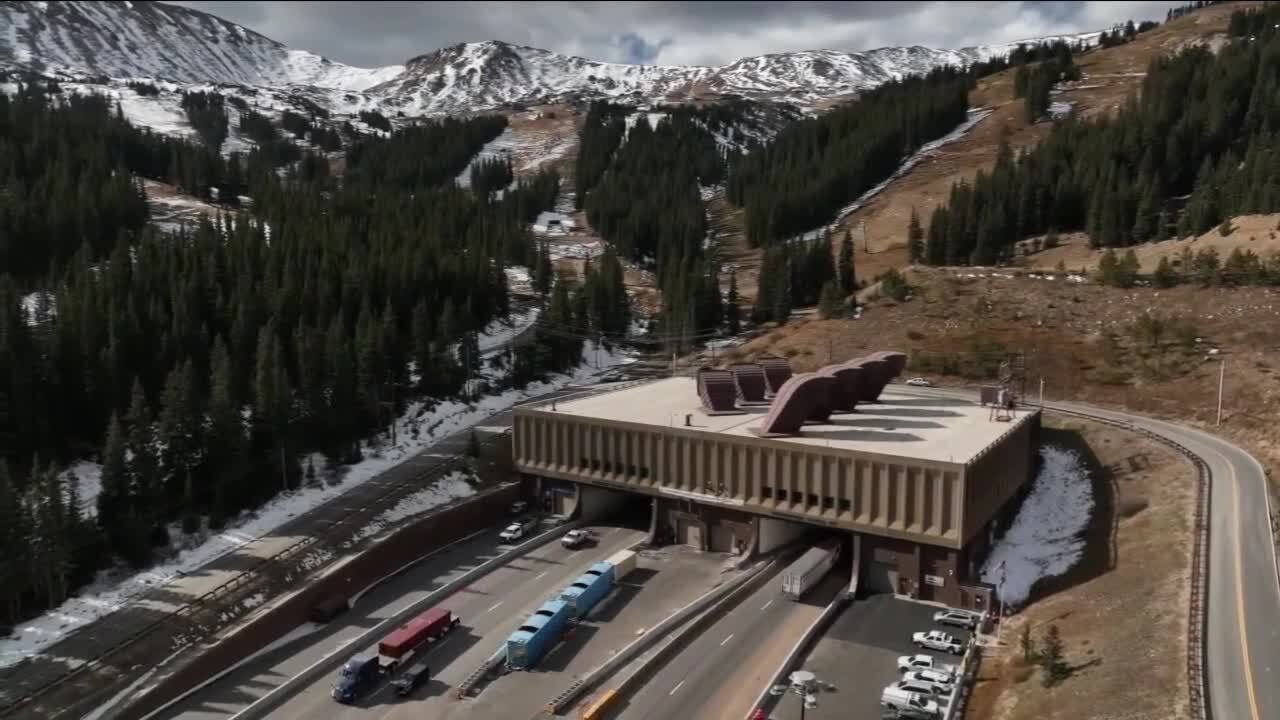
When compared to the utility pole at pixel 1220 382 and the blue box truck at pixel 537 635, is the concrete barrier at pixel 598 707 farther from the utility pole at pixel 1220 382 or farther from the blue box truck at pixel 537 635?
the utility pole at pixel 1220 382

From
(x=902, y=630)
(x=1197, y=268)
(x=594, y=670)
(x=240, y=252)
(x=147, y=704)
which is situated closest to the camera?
(x=147, y=704)

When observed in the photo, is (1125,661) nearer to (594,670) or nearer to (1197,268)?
(594,670)

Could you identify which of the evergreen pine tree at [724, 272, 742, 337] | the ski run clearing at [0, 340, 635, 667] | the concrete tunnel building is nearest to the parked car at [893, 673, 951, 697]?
the concrete tunnel building

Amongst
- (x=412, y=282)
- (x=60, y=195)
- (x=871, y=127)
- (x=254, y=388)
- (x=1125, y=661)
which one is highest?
(x=871, y=127)

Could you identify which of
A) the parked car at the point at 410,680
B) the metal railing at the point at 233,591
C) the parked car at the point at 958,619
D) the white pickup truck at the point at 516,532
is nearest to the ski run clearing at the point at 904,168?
the white pickup truck at the point at 516,532

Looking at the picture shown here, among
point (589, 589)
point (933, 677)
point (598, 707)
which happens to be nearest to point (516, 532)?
point (589, 589)

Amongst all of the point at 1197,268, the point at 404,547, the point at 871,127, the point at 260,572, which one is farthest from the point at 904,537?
the point at 871,127

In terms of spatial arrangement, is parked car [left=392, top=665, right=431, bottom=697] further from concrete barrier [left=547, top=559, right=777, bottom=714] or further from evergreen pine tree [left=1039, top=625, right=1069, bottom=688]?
evergreen pine tree [left=1039, top=625, right=1069, bottom=688]
